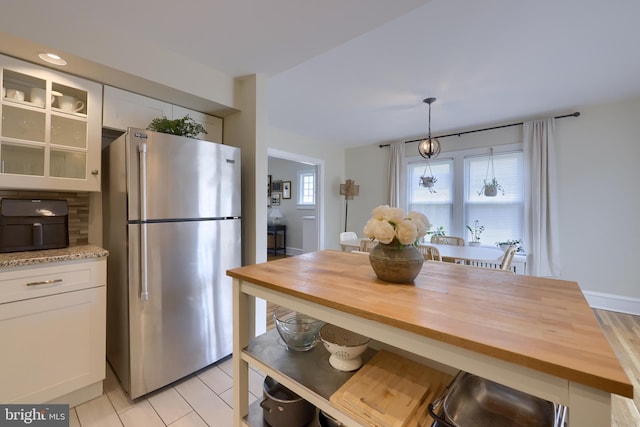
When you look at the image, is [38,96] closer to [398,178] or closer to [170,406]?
[170,406]

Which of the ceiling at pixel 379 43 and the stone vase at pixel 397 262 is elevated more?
the ceiling at pixel 379 43

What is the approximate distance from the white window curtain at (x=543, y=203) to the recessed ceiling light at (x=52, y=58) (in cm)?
474

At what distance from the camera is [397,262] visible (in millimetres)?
994

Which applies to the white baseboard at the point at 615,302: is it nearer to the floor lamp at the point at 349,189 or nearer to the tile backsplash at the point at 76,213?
the floor lamp at the point at 349,189

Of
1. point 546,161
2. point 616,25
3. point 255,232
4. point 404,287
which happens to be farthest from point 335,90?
point 546,161

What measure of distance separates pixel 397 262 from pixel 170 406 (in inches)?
66.4

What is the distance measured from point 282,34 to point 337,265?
1.52 metres

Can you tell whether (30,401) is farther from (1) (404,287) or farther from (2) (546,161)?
(2) (546,161)

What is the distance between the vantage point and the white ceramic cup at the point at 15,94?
1.54 meters

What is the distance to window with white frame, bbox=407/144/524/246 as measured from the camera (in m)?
3.73

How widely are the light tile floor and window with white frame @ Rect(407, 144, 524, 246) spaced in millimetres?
3646

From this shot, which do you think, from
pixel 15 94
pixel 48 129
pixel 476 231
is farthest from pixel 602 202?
pixel 15 94

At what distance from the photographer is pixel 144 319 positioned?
1.61 meters

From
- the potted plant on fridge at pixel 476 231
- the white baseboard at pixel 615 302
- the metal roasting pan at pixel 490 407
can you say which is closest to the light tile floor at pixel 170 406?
the metal roasting pan at pixel 490 407
